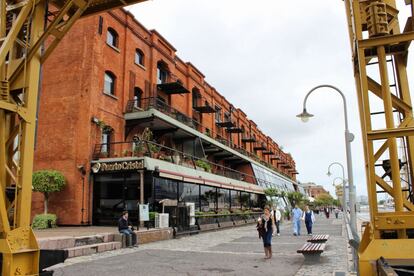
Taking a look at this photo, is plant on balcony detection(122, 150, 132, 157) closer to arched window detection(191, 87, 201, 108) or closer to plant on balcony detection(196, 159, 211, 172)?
plant on balcony detection(196, 159, 211, 172)

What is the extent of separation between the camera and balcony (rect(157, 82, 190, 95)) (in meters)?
30.8

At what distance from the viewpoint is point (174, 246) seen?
55.2ft

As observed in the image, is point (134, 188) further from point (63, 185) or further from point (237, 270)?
point (237, 270)

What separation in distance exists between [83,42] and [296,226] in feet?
52.2

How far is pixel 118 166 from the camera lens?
70.0 feet

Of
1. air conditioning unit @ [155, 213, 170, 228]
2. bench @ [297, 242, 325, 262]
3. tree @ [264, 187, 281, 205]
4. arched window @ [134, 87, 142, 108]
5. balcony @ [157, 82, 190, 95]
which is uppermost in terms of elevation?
balcony @ [157, 82, 190, 95]

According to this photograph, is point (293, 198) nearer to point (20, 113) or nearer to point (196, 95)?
point (196, 95)

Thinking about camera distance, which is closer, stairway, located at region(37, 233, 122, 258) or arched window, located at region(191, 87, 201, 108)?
stairway, located at region(37, 233, 122, 258)

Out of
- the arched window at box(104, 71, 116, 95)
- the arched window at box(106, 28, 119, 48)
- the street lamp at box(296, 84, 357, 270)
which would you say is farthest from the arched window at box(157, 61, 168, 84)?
the street lamp at box(296, 84, 357, 270)

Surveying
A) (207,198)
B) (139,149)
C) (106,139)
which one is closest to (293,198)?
(207,198)

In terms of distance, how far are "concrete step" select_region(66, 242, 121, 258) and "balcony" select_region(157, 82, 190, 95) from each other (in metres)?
17.2

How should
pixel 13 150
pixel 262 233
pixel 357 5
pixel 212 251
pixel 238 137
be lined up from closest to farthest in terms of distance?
pixel 357 5
pixel 13 150
pixel 262 233
pixel 212 251
pixel 238 137

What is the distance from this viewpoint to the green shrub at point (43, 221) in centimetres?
1961

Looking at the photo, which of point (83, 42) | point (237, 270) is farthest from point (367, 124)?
point (83, 42)
